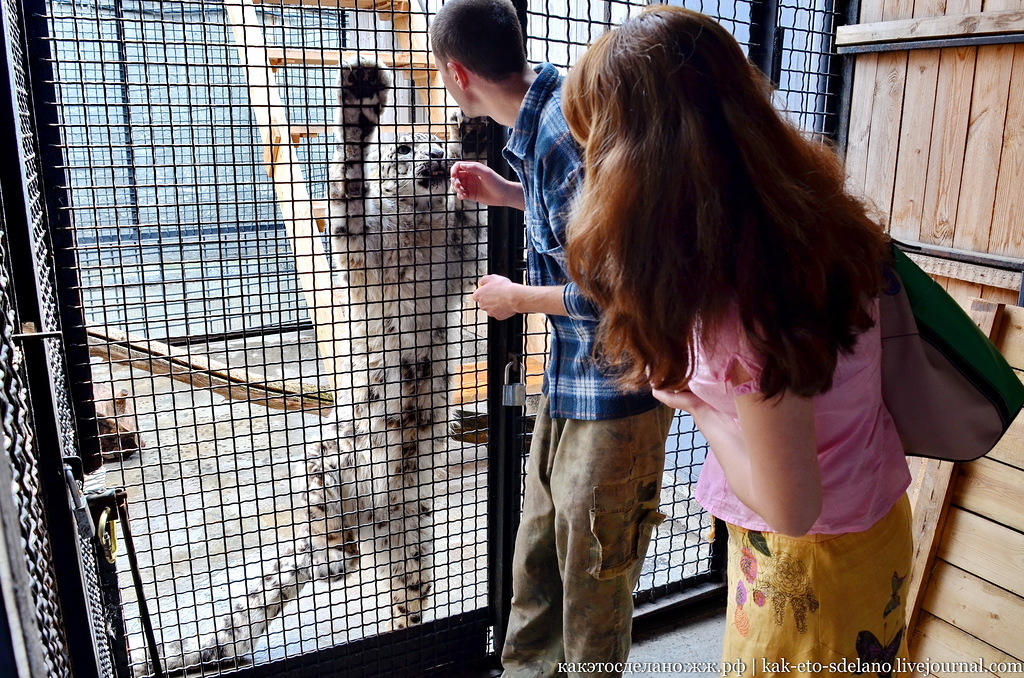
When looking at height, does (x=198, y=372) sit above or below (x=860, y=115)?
below

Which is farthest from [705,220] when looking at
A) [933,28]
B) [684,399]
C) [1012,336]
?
[933,28]

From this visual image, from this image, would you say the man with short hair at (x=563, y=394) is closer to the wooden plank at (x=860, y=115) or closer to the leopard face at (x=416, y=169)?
the leopard face at (x=416, y=169)

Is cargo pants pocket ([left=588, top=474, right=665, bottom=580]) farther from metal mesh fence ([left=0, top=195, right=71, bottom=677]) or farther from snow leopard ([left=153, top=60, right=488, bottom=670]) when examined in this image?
metal mesh fence ([left=0, top=195, right=71, bottom=677])

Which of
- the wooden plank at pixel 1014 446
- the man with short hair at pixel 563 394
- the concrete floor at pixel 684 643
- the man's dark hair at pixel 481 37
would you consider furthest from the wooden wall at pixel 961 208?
the man's dark hair at pixel 481 37

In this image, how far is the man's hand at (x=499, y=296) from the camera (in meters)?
1.63

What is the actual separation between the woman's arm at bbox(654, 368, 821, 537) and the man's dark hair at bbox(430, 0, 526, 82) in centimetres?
100

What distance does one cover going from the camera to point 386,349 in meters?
2.22

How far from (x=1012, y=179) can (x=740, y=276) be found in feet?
5.80

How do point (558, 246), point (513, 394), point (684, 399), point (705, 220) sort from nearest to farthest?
point (705, 220)
point (684, 399)
point (558, 246)
point (513, 394)

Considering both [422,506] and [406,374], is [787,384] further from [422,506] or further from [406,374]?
[422,506]

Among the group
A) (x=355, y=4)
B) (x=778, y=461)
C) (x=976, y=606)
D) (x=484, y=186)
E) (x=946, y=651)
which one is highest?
(x=355, y=4)

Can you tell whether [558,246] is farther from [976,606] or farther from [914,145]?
[976,606]

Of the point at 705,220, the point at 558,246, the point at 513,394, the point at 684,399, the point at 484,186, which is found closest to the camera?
the point at 705,220

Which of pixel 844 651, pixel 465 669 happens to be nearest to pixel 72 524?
pixel 844 651
